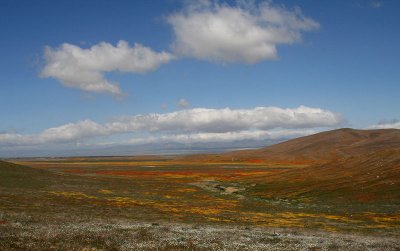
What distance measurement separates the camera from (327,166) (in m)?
118

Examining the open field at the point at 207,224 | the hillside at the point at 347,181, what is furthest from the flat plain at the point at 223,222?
the hillside at the point at 347,181

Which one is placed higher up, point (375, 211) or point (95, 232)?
point (95, 232)

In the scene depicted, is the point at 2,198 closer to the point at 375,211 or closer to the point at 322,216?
the point at 322,216

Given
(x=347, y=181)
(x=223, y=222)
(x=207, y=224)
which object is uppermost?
(x=207, y=224)

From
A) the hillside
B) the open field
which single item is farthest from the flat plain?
the hillside

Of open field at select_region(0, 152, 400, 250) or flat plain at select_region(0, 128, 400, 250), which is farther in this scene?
open field at select_region(0, 152, 400, 250)

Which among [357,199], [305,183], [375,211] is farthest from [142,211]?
[305,183]

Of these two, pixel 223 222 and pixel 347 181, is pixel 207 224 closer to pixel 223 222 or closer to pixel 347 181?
pixel 223 222

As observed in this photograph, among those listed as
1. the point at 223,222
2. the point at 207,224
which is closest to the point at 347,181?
the point at 223,222

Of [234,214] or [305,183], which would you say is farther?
[305,183]

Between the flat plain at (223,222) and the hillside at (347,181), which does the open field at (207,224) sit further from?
the hillside at (347,181)

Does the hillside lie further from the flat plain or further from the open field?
the open field

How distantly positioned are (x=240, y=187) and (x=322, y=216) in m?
52.6

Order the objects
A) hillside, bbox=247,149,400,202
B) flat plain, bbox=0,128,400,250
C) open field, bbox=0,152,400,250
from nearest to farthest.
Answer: flat plain, bbox=0,128,400,250 < open field, bbox=0,152,400,250 < hillside, bbox=247,149,400,202
